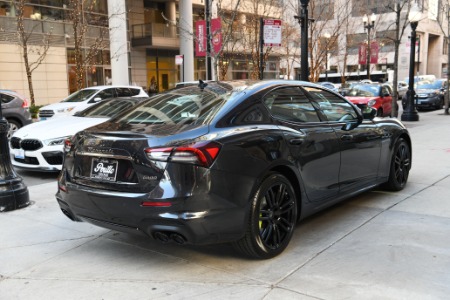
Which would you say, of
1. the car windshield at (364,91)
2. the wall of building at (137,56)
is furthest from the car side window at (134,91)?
the wall of building at (137,56)

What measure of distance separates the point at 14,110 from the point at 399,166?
11275 millimetres

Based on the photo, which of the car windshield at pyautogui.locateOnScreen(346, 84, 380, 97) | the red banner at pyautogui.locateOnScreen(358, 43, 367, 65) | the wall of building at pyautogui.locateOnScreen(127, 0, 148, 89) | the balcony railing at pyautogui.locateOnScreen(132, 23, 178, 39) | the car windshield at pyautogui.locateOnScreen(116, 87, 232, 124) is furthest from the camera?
the red banner at pyautogui.locateOnScreen(358, 43, 367, 65)

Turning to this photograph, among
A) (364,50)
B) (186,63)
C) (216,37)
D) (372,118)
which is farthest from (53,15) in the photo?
(372,118)

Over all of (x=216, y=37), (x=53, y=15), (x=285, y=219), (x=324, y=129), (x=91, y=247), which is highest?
(x=53, y=15)

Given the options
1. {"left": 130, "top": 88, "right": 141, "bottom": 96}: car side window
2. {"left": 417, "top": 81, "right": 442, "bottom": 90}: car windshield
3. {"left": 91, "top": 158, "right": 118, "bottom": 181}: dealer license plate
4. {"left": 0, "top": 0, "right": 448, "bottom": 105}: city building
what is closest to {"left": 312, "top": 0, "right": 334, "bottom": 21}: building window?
{"left": 0, "top": 0, "right": 448, "bottom": 105}: city building

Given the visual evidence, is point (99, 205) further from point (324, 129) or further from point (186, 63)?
point (186, 63)

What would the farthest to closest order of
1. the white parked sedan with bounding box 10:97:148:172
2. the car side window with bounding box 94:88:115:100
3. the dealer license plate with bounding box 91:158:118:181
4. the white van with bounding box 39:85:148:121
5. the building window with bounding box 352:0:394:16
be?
the building window with bounding box 352:0:394:16, the car side window with bounding box 94:88:115:100, the white van with bounding box 39:85:148:121, the white parked sedan with bounding box 10:97:148:172, the dealer license plate with bounding box 91:158:118:181

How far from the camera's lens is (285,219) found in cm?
425

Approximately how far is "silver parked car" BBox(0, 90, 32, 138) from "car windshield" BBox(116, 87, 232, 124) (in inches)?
396

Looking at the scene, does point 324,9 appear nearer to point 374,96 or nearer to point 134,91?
point 374,96

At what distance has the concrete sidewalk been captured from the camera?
11.6 feet

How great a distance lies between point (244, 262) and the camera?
4074 millimetres

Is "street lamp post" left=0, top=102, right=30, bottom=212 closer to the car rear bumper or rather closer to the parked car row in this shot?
the parked car row

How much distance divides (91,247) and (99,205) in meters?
0.95
